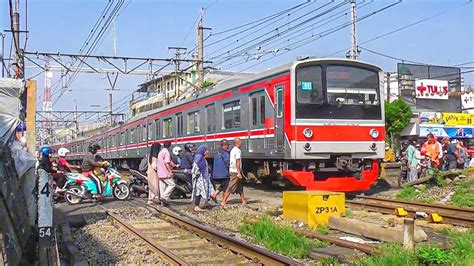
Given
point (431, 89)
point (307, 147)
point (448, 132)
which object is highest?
point (431, 89)

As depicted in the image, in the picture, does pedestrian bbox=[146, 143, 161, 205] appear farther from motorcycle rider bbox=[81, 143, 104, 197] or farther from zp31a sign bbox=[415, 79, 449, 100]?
zp31a sign bbox=[415, 79, 449, 100]

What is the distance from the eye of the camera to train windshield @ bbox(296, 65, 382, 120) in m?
12.6

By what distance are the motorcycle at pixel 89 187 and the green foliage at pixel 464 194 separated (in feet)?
27.3

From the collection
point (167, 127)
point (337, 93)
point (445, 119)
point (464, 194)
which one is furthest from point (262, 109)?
point (445, 119)

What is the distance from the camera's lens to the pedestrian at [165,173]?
12359 mm

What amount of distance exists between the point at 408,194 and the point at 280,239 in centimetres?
701

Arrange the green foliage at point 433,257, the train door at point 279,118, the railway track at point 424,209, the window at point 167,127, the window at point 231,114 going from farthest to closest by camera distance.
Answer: the window at point 167,127 → the window at point 231,114 → the train door at point 279,118 → the railway track at point 424,209 → the green foliage at point 433,257

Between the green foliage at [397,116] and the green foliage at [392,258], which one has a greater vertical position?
the green foliage at [397,116]

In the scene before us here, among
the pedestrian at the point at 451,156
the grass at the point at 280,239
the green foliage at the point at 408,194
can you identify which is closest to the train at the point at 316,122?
the green foliage at the point at 408,194

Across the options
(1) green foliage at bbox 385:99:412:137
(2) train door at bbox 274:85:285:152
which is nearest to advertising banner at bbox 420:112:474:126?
(1) green foliage at bbox 385:99:412:137

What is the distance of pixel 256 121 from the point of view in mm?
14070

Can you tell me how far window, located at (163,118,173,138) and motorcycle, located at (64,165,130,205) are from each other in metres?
7.88

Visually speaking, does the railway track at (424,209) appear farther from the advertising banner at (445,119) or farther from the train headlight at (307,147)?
the advertising banner at (445,119)

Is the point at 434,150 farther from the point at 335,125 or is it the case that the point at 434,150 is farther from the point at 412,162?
the point at 335,125
